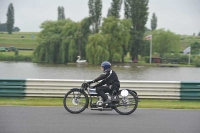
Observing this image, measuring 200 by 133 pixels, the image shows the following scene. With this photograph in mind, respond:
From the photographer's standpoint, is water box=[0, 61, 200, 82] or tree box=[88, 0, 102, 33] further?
tree box=[88, 0, 102, 33]

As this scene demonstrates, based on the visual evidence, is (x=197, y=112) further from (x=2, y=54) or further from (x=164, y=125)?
(x=2, y=54)

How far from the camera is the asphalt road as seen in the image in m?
7.39

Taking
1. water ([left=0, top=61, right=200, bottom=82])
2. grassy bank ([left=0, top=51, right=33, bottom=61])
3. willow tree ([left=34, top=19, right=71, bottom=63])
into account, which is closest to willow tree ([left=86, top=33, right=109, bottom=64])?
water ([left=0, top=61, right=200, bottom=82])

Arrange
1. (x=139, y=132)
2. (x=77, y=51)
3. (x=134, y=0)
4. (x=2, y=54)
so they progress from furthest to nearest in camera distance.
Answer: (x=134, y=0) < (x=77, y=51) < (x=2, y=54) < (x=139, y=132)

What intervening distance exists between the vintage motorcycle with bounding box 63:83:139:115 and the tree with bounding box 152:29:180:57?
3625 cm

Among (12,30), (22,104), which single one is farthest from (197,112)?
(12,30)

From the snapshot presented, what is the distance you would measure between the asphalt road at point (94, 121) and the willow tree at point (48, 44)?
88.2ft

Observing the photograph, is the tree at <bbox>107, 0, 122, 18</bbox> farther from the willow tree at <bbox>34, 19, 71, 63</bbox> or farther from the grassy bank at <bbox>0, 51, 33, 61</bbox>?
the grassy bank at <bbox>0, 51, 33, 61</bbox>

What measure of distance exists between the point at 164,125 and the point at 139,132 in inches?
42.5

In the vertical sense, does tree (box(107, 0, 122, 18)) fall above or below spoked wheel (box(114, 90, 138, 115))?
above

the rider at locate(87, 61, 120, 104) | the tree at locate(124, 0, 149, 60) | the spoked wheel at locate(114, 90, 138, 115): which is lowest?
the spoked wheel at locate(114, 90, 138, 115)

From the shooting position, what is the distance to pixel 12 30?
90.9 feet

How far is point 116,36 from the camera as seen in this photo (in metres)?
38.0

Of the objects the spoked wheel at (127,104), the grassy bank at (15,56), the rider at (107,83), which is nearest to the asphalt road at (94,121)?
the spoked wheel at (127,104)
